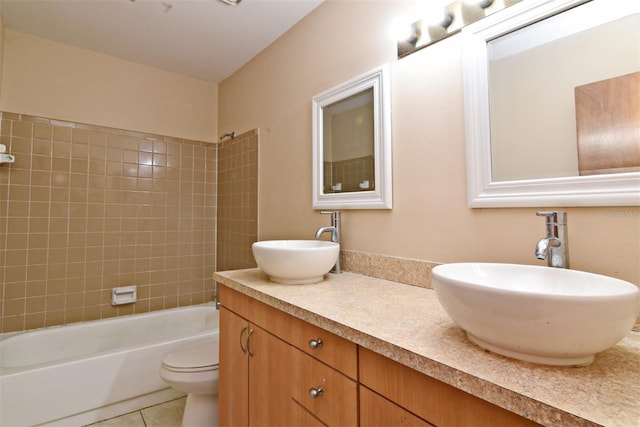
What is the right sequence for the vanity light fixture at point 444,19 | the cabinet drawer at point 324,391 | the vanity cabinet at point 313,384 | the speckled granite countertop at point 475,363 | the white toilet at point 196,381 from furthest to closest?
the white toilet at point 196,381 < the vanity light fixture at point 444,19 < the cabinet drawer at point 324,391 < the vanity cabinet at point 313,384 < the speckled granite countertop at point 475,363

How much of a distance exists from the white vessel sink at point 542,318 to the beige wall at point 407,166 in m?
0.27

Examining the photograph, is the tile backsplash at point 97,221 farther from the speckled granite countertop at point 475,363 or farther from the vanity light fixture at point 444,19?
the vanity light fixture at point 444,19

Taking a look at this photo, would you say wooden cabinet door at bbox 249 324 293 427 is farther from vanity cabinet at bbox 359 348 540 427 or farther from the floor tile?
the floor tile

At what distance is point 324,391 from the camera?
33.5 inches

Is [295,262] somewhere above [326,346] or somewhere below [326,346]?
above

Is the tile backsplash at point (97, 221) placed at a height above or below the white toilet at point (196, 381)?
above

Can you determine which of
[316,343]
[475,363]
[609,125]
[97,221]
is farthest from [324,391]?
[97,221]

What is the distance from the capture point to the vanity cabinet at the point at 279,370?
0.81 meters

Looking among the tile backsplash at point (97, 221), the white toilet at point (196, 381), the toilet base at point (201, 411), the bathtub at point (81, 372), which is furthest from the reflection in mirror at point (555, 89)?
the tile backsplash at point (97, 221)

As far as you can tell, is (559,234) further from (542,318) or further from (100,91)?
(100,91)

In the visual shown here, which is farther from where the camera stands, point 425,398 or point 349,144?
point 349,144

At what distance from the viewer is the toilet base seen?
1594 mm

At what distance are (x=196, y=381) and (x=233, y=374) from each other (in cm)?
36

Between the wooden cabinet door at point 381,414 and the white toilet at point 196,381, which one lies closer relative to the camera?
the wooden cabinet door at point 381,414
